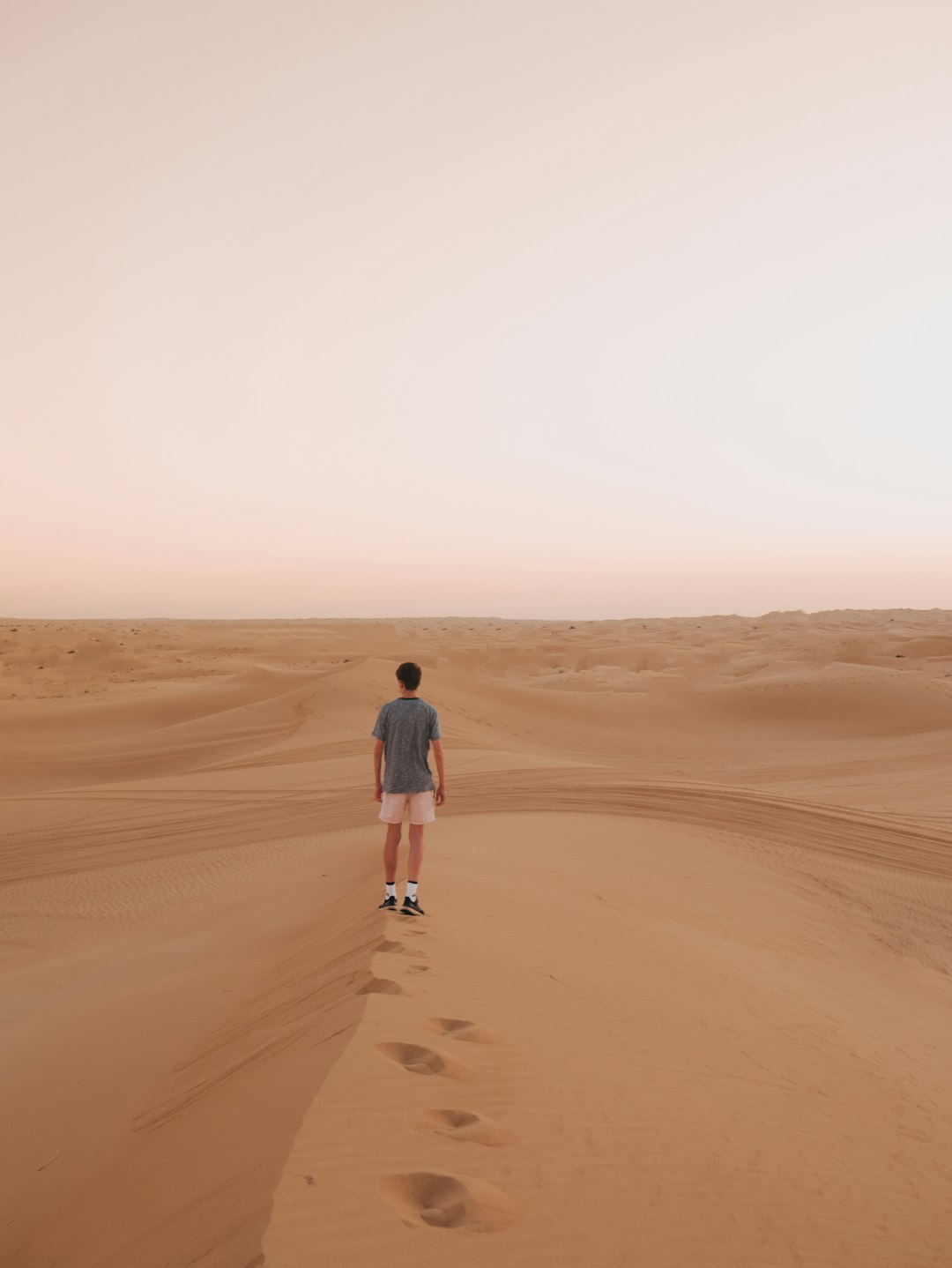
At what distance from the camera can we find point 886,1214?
10.9 feet

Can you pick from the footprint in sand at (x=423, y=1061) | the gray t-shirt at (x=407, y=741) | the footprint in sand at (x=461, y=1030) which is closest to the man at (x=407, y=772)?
the gray t-shirt at (x=407, y=741)

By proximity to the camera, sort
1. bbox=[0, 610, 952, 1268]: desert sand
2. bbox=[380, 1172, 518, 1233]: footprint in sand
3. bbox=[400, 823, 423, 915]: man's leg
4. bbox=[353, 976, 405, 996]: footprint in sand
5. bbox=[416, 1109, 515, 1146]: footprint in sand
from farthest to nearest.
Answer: bbox=[400, 823, 423, 915]: man's leg → bbox=[353, 976, 405, 996]: footprint in sand → bbox=[416, 1109, 515, 1146]: footprint in sand → bbox=[0, 610, 952, 1268]: desert sand → bbox=[380, 1172, 518, 1233]: footprint in sand

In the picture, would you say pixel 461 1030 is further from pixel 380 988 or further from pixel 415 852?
pixel 415 852

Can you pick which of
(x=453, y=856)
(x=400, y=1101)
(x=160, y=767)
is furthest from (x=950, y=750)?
(x=400, y=1101)

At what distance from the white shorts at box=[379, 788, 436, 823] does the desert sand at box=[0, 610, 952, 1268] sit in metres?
0.73

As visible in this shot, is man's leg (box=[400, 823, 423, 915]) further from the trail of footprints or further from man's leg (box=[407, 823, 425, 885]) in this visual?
the trail of footprints

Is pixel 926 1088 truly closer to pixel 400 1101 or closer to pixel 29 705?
pixel 400 1101

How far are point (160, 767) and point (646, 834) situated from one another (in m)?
11.2

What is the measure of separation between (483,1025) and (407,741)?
2.37 meters

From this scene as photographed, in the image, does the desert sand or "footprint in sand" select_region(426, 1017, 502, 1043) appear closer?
the desert sand

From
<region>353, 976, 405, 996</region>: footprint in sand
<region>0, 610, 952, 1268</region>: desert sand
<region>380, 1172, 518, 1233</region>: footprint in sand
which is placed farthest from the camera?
<region>353, 976, 405, 996</region>: footprint in sand

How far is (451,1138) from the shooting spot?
310 cm

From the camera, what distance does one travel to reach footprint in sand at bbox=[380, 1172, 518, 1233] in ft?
8.73

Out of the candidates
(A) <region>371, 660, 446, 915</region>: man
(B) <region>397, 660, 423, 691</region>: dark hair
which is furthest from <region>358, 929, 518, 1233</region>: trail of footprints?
(B) <region>397, 660, 423, 691</region>: dark hair
